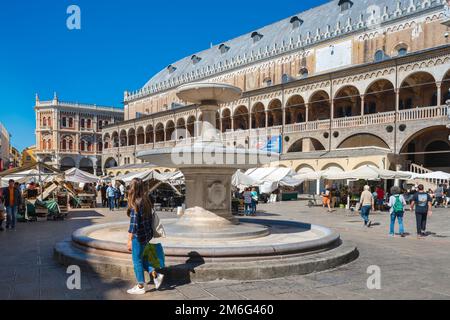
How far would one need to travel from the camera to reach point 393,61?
28578 millimetres

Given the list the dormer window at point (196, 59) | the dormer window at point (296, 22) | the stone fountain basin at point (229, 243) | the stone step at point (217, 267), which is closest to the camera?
the stone step at point (217, 267)

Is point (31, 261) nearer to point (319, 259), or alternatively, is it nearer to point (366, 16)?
point (319, 259)

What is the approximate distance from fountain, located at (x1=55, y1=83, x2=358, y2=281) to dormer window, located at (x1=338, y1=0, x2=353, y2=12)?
114ft

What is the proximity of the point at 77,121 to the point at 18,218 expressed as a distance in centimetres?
6081

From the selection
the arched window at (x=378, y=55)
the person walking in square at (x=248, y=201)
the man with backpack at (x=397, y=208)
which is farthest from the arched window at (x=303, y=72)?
the man with backpack at (x=397, y=208)

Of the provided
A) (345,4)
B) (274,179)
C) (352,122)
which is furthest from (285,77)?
(274,179)

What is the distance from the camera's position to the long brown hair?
5.35 m

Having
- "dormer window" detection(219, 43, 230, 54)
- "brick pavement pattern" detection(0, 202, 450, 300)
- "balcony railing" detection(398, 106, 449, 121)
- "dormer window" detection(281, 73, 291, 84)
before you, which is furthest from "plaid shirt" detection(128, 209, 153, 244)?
"dormer window" detection(219, 43, 230, 54)

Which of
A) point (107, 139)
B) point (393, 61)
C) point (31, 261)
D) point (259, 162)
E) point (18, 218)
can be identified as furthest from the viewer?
point (107, 139)

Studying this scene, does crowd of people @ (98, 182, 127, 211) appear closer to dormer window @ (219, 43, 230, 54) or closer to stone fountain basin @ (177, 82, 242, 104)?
stone fountain basin @ (177, 82, 242, 104)

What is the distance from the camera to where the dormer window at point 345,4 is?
3934 cm

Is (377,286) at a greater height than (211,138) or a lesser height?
lesser

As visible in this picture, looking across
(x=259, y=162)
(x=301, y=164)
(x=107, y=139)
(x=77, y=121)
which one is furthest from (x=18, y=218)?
(x=77, y=121)

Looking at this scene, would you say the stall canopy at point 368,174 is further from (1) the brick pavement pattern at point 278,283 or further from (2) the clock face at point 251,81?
(2) the clock face at point 251,81
